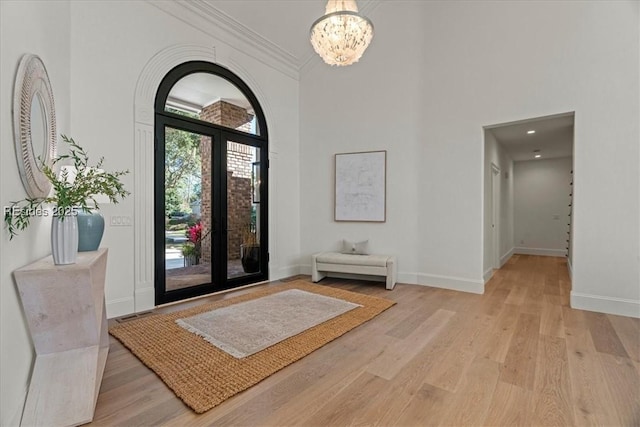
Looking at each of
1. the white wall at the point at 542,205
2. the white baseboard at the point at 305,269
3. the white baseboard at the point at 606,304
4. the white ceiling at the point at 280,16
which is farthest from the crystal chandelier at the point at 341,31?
the white wall at the point at 542,205

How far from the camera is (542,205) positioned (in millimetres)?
8117

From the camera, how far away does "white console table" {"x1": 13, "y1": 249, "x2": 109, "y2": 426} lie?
65.4 inches

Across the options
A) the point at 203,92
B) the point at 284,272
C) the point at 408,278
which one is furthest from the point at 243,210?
the point at 408,278

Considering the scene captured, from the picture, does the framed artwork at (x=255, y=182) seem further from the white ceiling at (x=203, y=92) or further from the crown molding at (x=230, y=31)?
the crown molding at (x=230, y=31)

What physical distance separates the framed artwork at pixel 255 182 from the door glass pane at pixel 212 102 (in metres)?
0.59

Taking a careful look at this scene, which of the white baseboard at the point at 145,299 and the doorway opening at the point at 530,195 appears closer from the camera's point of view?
the white baseboard at the point at 145,299

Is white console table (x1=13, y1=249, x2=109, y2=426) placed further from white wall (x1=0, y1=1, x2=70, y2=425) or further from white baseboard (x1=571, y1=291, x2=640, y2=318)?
white baseboard (x1=571, y1=291, x2=640, y2=318)

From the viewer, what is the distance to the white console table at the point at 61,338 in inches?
65.4

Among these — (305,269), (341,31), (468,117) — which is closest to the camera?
(341,31)

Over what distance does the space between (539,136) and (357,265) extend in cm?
433

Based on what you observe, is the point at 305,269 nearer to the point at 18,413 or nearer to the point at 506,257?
the point at 18,413

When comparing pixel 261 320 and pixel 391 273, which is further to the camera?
pixel 391 273

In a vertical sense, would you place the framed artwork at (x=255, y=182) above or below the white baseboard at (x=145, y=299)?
above

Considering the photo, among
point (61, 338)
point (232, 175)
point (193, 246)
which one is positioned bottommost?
point (61, 338)
